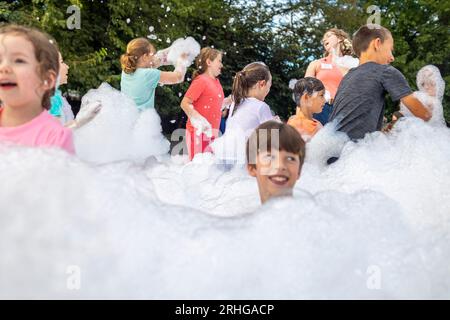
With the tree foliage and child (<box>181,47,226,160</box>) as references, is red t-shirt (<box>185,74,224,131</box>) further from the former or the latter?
the tree foliage

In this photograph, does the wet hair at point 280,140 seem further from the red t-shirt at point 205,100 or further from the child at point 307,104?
the red t-shirt at point 205,100

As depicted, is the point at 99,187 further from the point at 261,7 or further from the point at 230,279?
the point at 261,7

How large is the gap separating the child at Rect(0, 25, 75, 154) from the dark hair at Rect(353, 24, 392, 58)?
2062 millimetres

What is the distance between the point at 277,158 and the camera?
2672mm

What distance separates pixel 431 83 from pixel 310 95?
94 centimetres

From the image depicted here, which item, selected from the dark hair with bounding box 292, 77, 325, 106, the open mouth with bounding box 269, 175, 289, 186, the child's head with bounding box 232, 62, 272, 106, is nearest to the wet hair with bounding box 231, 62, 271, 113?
the child's head with bounding box 232, 62, 272, 106

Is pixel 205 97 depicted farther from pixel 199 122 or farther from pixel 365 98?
pixel 365 98

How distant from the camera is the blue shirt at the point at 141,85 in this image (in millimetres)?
5180

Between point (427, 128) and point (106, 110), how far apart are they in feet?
6.08

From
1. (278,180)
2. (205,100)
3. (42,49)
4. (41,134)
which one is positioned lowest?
(278,180)

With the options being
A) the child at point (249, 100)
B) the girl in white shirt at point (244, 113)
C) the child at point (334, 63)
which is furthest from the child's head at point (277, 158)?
the child at point (334, 63)

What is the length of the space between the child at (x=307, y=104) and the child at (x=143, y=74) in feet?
2.84

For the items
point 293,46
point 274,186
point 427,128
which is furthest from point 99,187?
point 293,46

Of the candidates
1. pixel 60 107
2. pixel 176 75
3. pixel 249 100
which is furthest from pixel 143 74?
pixel 60 107
